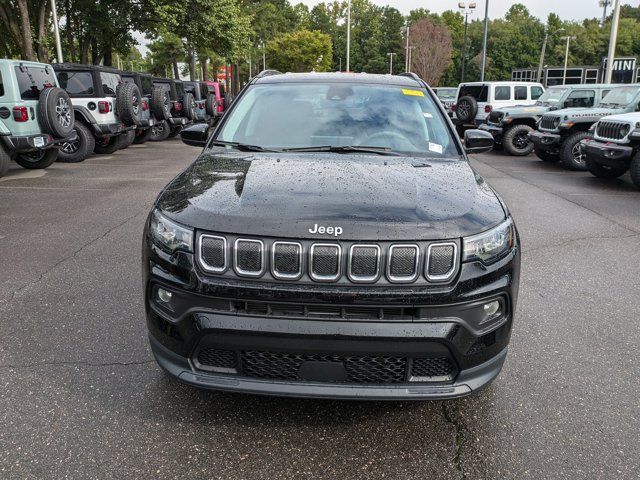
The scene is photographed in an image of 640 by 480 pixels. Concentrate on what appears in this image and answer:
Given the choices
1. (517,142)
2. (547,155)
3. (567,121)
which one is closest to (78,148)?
(567,121)

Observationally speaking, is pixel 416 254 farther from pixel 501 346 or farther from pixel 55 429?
pixel 55 429

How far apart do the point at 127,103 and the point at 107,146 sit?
1866 mm

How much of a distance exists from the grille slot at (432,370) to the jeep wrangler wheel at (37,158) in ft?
36.5

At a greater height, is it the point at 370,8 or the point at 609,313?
the point at 370,8

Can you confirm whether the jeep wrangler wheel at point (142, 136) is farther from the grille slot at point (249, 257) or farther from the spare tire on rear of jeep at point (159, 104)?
the grille slot at point (249, 257)

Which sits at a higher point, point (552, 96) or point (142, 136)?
point (552, 96)

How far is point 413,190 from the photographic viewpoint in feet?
8.89

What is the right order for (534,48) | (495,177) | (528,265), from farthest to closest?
(534,48)
(495,177)
(528,265)

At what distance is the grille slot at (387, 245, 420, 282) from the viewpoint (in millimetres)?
2332

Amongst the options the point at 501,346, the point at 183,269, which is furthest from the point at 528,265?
the point at 183,269

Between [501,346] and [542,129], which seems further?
[542,129]

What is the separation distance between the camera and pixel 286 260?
234 cm

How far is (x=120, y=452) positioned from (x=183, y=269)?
87 cm

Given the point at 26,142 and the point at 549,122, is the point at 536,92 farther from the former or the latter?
the point at 26,142
